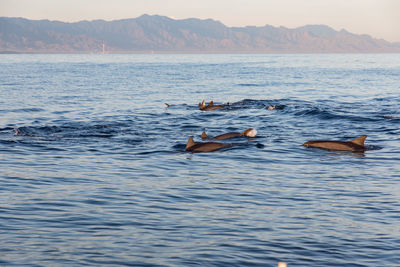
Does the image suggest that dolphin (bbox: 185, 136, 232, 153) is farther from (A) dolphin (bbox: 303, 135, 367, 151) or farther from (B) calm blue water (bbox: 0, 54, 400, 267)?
(A) dolphin (bbox: 303, 135, 367, 151)

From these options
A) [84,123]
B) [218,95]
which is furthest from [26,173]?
[218,95]

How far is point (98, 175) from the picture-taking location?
1534 cm

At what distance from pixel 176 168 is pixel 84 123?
12.3 meters

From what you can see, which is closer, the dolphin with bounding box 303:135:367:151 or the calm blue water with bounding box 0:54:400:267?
the calm blue water with bounding box 0:54:400:267

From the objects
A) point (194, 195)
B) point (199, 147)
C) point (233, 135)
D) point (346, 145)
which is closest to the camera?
point (194, 195)

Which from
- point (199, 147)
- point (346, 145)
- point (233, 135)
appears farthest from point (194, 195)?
point (233, 135)

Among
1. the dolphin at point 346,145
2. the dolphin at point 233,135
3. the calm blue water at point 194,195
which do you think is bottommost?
Answer: the calm blue water at point 194,195

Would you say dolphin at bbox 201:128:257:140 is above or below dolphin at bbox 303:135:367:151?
below

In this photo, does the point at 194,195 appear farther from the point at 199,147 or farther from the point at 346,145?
the point at 346,145

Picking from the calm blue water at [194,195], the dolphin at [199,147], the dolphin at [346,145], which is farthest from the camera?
the dolphin at [199,147]

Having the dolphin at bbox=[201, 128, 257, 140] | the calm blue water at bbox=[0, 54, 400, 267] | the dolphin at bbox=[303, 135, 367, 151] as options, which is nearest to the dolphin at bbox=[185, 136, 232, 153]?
the calm blue water at bbox=[0, 54, 400, 267]

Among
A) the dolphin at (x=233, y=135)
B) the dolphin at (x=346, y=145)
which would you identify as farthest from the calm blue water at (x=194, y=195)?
the dolphin at (x=346, y=145)

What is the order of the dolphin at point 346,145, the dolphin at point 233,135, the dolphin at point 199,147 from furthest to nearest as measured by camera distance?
the dolphin at point 233,135 → the dolphin at point 199,147 → the dolphin at point 346,145

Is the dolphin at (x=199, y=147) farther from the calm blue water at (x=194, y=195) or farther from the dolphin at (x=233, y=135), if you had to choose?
the dolphin at (x=233, y=135)
